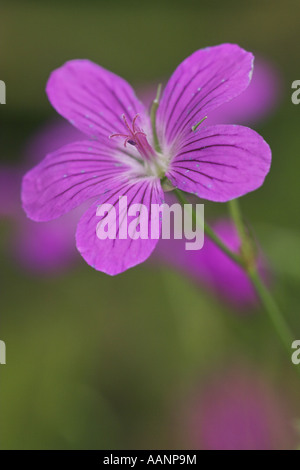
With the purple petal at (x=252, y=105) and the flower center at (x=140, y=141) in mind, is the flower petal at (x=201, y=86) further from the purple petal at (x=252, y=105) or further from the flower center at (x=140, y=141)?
the purple petal at (x=252, y=105)

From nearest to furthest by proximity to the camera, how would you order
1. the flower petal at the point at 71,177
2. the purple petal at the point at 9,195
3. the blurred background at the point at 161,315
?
1. the flower petal at the point at 71,177
2. the blurred background at the point at 161,315
3. the purple petal at the point at 9,195

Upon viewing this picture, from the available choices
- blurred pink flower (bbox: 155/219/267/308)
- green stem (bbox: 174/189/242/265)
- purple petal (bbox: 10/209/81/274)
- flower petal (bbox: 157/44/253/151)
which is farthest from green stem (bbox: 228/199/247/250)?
purple petal (bbox: 10/209/81/274)

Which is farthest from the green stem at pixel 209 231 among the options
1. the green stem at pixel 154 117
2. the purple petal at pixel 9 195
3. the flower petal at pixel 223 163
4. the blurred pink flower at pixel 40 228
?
the purple petal at pixel 9 195

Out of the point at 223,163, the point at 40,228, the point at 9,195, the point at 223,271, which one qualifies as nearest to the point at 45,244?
the point at 40,228

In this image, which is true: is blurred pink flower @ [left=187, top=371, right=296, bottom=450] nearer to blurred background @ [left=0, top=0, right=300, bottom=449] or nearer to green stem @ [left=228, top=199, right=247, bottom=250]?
blurred background @ [left=0, top=0, right=300, bottom=449]

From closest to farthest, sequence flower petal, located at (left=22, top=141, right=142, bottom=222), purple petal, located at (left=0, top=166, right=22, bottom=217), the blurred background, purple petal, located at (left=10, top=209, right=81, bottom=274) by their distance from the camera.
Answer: flower petal, located at (left=22, top=141, right=142, bottom=222), the blurred background, purple petal, located at (left=10, top=209, right=81, bottom=274), purple petal, located at (left=0, top=166, right=22, bottom=217)
